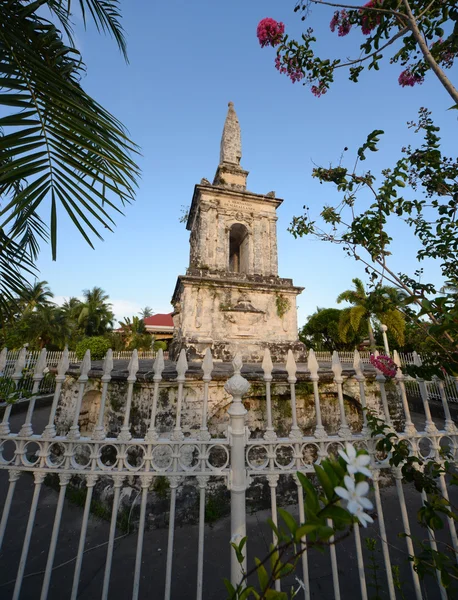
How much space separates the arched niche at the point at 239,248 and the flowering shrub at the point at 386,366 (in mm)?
7854

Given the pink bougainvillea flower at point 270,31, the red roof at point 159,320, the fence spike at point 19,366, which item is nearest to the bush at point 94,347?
the fence spike at point 19,366

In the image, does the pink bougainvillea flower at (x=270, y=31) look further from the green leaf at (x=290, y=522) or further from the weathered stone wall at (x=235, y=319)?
the weathered stone wall at (x=235, y=319)

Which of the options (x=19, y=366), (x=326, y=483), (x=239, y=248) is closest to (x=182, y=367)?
(x=19, y=366)

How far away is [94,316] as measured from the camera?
90.3 ft

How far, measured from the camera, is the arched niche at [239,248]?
1014 centimetres

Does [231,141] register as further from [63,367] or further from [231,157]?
[63,367]

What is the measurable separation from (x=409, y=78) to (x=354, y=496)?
165 inches

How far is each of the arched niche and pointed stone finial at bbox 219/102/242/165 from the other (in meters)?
3.22

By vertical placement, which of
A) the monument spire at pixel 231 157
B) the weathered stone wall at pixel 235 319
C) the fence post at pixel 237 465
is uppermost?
the monument spire at pixel 231 157

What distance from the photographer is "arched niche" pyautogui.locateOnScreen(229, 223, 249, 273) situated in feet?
33.3

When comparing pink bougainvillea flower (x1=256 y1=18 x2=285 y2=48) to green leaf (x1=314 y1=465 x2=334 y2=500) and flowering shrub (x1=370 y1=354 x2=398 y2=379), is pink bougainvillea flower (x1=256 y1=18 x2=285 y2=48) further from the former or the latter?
green leaf (x1=314 y1=465 x2=334 y2=500)

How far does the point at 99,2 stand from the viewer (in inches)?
109

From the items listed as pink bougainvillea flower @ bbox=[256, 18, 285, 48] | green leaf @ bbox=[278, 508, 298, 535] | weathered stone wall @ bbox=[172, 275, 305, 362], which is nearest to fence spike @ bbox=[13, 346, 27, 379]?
green leaf @ bbox=[278, 508, 298, 535]

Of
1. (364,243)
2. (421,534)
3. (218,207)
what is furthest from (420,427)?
(218,207)
